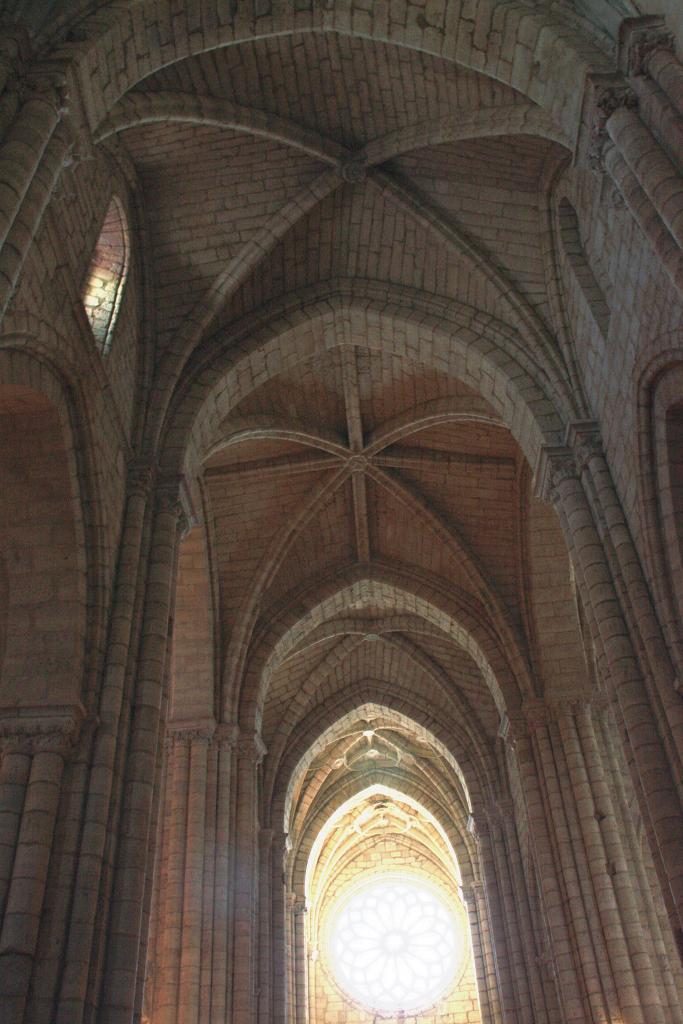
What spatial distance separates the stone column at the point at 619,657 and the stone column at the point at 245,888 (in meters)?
7.37

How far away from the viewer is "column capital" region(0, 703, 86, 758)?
26.1ft

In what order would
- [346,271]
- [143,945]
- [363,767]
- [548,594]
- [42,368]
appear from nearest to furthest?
[143,945] < [42,368] < [346,271] < [548,594] < [363,767]

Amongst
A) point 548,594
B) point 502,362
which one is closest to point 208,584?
point 548,594

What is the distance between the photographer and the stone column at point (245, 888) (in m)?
12.8

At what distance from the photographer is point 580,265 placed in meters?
10.2

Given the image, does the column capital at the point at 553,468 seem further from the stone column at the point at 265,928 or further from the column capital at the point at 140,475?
the stone column at the point at 265,928

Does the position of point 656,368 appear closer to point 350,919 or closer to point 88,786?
point 88,786

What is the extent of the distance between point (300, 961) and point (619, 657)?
52.2 ft

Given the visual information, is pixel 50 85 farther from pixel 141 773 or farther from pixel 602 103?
pixel 141 773

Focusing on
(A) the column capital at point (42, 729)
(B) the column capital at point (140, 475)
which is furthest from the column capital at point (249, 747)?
(A) the column capital at point (42, 729)

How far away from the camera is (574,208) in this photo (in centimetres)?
1036

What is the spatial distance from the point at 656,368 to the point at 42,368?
5.57 m

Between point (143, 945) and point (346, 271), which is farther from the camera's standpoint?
point (346, 271)

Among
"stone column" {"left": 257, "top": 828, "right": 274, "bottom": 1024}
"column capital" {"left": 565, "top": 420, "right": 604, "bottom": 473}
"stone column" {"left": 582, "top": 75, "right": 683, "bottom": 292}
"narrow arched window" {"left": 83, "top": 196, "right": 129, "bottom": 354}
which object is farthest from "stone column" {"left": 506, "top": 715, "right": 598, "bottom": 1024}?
"stone column" {"left": 582, "top": 75, "right": 683, "bottom": 292}
